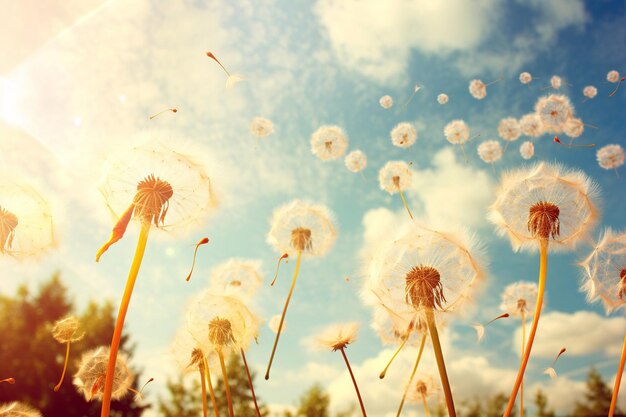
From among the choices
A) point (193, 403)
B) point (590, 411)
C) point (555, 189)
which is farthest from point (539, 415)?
point (555, 189)

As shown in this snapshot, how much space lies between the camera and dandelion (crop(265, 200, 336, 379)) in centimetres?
900

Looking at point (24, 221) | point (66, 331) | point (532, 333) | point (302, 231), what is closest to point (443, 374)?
point (532, 333)

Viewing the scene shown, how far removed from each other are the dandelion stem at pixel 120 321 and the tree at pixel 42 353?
1139 inches

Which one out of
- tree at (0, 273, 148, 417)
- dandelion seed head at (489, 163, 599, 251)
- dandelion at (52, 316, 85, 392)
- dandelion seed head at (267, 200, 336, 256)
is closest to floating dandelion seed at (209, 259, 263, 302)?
dandelion seed head at (267, 200, 336, 256)

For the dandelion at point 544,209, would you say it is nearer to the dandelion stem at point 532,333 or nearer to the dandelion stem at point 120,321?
the dandelion stem at point 532,333

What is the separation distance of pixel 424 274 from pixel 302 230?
5.02m

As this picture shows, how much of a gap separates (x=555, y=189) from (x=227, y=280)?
241 inches

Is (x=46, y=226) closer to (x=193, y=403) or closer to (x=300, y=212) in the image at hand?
(x=300, y=212)

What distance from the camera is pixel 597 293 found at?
4.88 m

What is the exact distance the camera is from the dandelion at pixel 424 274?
14.0 feet

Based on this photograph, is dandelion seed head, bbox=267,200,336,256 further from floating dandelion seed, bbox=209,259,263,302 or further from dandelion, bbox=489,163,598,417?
dandelion, bbox=489,163,598,417

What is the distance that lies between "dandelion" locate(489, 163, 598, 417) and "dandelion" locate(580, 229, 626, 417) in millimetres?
420

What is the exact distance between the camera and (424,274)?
4.35 meters

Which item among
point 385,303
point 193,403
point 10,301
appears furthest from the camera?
point 193,403
